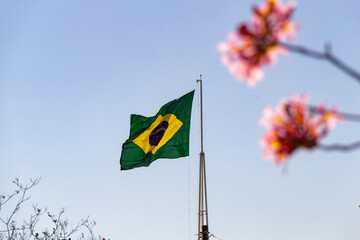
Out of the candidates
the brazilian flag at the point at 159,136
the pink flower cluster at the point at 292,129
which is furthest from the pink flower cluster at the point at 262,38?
the brazilian flag at the point at 159,136

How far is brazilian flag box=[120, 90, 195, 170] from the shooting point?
1477 centimetres

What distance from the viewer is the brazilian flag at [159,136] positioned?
581 inches

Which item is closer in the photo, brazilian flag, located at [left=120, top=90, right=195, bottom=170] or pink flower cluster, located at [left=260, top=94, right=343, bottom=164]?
pink flower cluster, located at [left=260, top=94, right=343, bottom=164]

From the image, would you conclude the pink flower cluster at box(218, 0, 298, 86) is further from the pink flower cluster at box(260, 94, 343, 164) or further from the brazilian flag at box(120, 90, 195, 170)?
the brazilian flag at box(120, 90, 195, 170)

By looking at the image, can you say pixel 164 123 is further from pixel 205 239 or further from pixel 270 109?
pixel 270 109

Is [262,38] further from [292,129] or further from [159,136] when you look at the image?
[159,136]

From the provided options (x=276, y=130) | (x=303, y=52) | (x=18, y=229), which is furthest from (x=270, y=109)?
(x=18, y=229)

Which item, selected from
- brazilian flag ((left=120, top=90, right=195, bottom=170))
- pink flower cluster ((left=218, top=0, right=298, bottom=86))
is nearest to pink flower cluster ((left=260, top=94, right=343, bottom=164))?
pink flower cluster ((left=218, top=0, right=298, bottom=86))

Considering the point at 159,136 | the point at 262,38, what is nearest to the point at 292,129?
the point at 262,38

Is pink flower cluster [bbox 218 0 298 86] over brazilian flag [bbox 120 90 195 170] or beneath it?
beneath

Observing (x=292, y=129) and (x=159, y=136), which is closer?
(x=292, y=129)

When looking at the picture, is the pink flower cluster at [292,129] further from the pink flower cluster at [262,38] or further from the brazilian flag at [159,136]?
the brazilian flag at [159,136]

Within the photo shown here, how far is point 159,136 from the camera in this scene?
598 inches

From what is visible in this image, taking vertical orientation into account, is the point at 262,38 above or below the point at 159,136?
below
